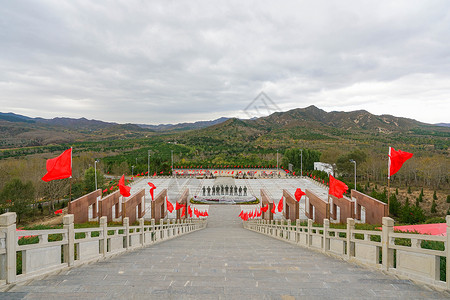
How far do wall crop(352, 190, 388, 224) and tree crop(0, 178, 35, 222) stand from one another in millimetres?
32966

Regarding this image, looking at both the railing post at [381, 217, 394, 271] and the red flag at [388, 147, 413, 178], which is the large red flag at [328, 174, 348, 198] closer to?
the red flag at [388, 147, 413, 178]

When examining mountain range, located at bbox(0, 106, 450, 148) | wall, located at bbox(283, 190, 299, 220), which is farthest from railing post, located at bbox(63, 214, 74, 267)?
mountain range, located at bbox(0, 106, 450, 148)

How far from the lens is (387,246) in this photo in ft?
16.9

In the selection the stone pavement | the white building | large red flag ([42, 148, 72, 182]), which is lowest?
the white building

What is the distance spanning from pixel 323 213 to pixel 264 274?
1588 centimetres

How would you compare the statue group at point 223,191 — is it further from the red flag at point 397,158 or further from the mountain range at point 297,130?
the mountain range at point 297,130

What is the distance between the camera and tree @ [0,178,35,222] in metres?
27.6

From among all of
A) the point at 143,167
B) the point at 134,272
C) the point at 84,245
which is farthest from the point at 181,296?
the point at 143,167

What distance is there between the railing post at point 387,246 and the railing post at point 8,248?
6544 mm

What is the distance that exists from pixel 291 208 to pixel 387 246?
16.9 metres

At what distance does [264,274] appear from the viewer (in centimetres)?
482

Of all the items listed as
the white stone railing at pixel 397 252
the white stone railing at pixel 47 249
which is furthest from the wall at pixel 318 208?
the white stone railing at pixel 47 249

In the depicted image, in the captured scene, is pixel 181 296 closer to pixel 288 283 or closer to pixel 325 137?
pixel 288 283

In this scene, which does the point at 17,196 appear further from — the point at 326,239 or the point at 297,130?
the point at 297,130
